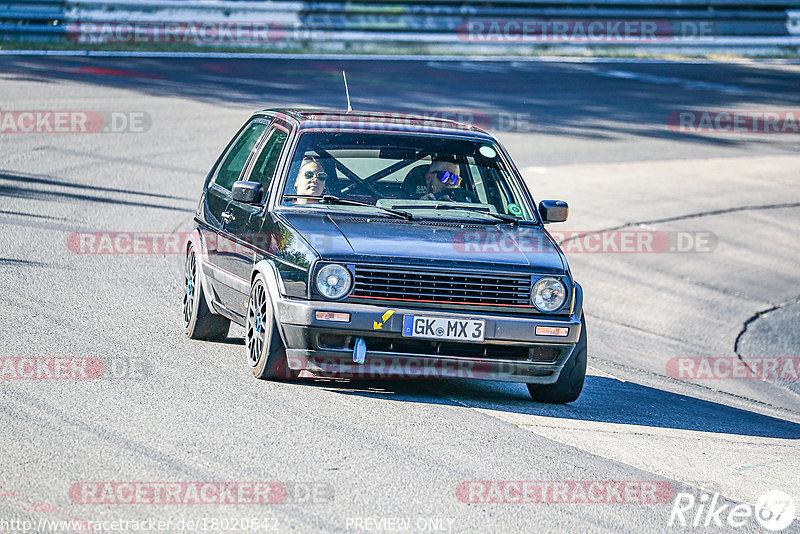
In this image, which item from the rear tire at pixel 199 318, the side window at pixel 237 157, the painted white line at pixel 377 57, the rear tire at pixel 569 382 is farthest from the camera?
the painted white line at pixel 377 57

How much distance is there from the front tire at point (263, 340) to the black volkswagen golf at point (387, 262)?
0.04 feet

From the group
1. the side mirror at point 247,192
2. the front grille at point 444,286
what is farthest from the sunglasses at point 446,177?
the front grille at point 444,286

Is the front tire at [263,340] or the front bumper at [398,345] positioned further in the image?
the front tire at [263,340]

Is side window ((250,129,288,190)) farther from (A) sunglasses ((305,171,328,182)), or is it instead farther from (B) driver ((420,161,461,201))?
(B) driver ((420,161,461,201))

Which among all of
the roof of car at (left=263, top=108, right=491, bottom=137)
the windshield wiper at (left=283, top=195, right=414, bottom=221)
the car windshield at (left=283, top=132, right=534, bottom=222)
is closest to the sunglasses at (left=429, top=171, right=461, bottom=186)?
the car windshield at (left=283, top=132, right=534, bottom=222)

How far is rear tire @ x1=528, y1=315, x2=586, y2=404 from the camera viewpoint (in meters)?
7.20

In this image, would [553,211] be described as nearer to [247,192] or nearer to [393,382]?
[393,382]

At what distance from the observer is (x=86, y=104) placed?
18219mm

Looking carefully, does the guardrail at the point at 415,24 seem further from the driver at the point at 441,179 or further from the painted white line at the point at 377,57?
the driver at the point at 441,179

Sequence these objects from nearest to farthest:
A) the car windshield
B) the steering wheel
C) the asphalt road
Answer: the asphalt road
the car windshield
the steering wheel

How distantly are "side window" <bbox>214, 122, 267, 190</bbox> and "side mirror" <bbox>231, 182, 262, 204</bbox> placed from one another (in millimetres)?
943

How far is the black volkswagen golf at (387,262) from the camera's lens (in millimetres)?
6707

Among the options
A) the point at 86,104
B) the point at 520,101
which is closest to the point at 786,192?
the point at 520,101

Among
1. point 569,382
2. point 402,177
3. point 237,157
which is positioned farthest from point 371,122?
point 569,382
